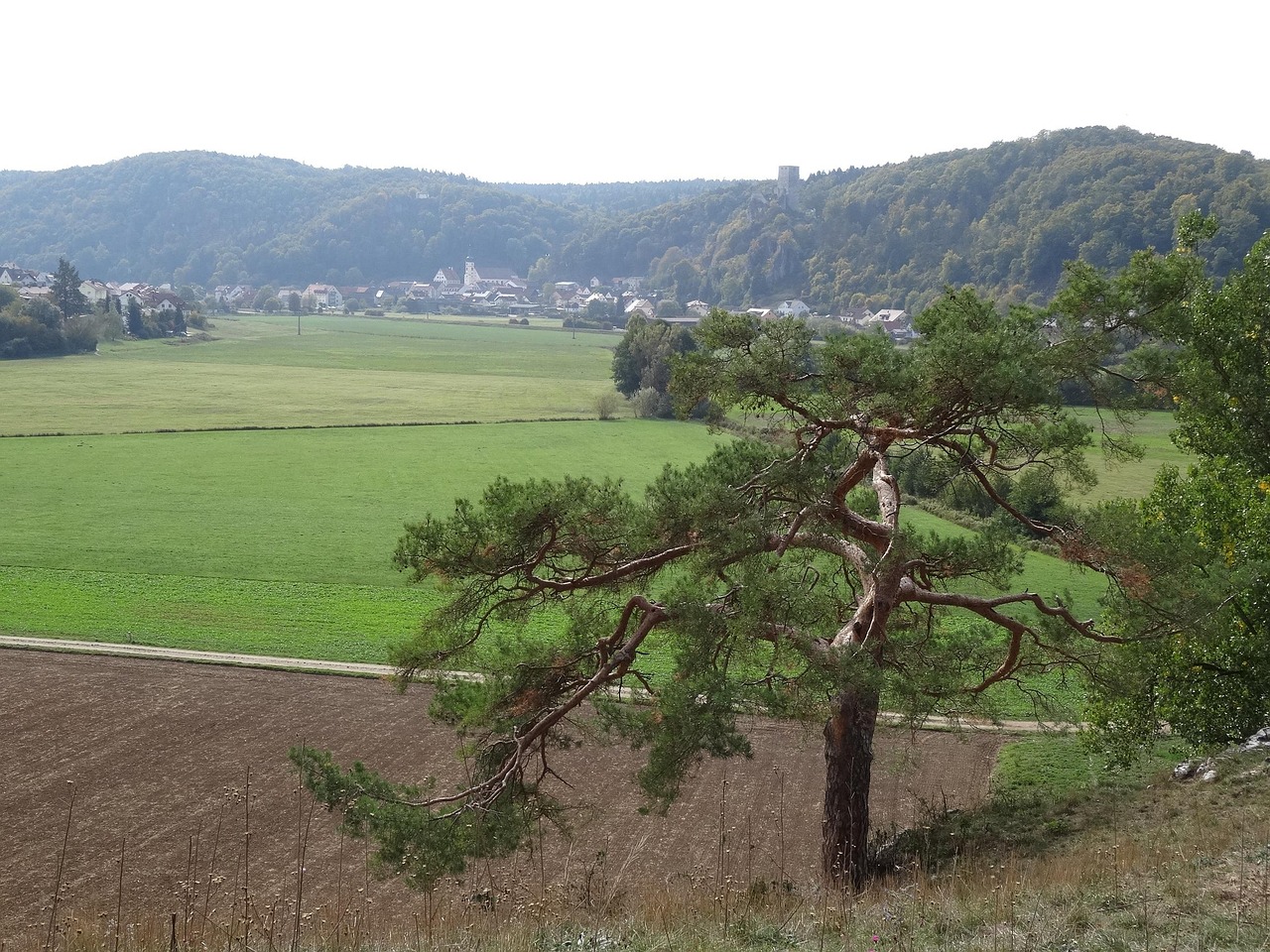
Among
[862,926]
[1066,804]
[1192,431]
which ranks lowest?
[1066,804]

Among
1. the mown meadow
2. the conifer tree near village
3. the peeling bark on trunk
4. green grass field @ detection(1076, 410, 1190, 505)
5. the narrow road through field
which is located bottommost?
green grass field @ detection(1076, 410, 1190, 505)

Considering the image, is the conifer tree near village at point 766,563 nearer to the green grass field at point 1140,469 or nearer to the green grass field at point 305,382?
the green grass field at point 1140,469

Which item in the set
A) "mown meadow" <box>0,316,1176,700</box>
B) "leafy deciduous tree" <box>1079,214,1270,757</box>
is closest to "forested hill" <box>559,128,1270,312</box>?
"mown meadow" <box>0,316,1176,700</box>

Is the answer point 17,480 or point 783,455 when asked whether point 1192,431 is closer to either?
point 783,455

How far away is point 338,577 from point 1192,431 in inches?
971

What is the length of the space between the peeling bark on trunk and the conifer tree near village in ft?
0.09

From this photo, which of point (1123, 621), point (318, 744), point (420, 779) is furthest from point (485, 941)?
point (318, 744)

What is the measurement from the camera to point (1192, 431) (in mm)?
18672

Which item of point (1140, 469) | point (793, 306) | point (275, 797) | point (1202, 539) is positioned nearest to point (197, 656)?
point (275, 797)

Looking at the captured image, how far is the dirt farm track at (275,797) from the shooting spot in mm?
13492

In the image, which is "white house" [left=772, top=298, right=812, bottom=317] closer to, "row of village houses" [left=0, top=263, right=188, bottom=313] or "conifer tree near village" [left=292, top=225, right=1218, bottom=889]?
"row of village houses" [left=0, top=263, right=188, bottom=313]

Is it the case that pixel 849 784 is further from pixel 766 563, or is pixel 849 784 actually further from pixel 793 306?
pixel 793 306

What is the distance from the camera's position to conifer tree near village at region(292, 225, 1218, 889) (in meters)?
11.2

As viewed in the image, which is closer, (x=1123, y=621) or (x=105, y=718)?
(x=1123, y=621)
